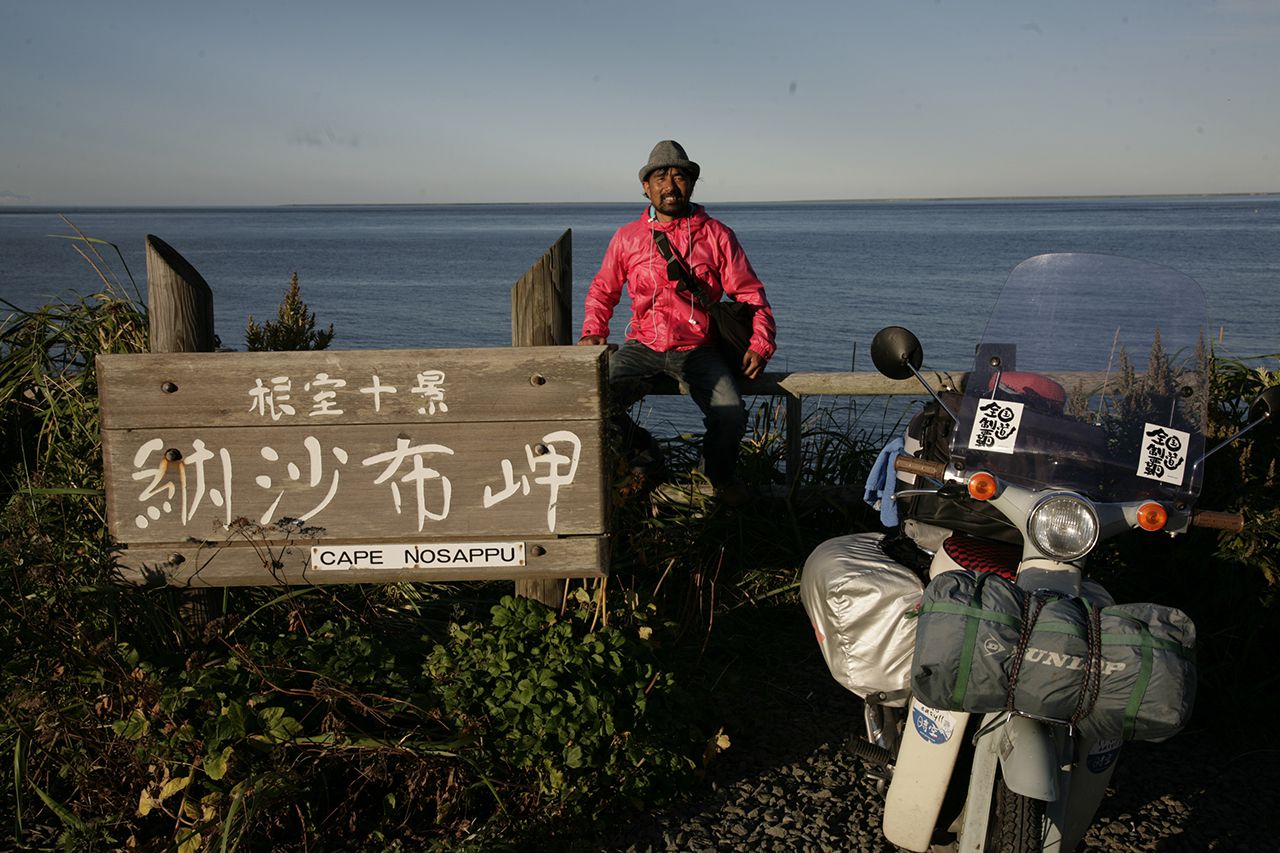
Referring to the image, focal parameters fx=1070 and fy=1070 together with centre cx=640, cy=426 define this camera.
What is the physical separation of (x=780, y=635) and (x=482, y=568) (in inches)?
64.9

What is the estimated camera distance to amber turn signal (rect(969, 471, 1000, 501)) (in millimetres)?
2725

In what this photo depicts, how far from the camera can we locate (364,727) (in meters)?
3.54

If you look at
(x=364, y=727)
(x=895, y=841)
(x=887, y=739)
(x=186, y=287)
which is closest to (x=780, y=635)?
(x=887, y=739)

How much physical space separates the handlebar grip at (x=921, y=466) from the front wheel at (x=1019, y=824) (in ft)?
2.69

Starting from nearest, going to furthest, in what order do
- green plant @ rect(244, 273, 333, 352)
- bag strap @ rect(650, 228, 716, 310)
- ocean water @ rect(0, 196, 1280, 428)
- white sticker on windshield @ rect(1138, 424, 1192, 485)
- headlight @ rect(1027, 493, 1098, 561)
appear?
headlight @ rect(1027, 493, 1098, 561) → white sticker on windshield @ rect(1138, 424, 1192, 485) → green plant @ rect(244, 273, 333, 352) → bag strap @ rect(650, 228, 716, 310) → ocean water @ rect(0, 196, 1280, 428)

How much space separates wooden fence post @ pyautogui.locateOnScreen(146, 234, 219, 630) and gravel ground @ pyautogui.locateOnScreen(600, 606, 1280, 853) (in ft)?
7.16

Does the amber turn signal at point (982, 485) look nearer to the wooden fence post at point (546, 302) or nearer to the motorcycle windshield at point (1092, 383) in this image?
the motorcycle windshield at point (1092, 383)

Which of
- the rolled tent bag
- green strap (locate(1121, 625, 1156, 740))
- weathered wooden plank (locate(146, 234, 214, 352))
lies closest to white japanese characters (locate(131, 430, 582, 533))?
weathered wooden plank (locate(146, 234, 214, 352))

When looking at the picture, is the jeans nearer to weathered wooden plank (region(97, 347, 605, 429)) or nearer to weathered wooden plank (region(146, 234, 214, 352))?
weathered wooden plank (region(97, 347, 605, 429))

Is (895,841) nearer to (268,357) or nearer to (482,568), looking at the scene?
(482,568)

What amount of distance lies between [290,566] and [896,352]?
207 centimetres

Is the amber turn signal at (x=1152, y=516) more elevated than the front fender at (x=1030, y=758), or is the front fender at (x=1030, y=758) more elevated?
the amber turn signal at (x=1152, y=516)

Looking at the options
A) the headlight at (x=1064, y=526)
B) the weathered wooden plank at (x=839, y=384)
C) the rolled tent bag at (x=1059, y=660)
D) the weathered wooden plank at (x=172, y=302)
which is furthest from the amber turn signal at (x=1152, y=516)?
A: the weathered wooden plank at (x=172, y=302)

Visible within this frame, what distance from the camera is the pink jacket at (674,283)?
5129 mm
